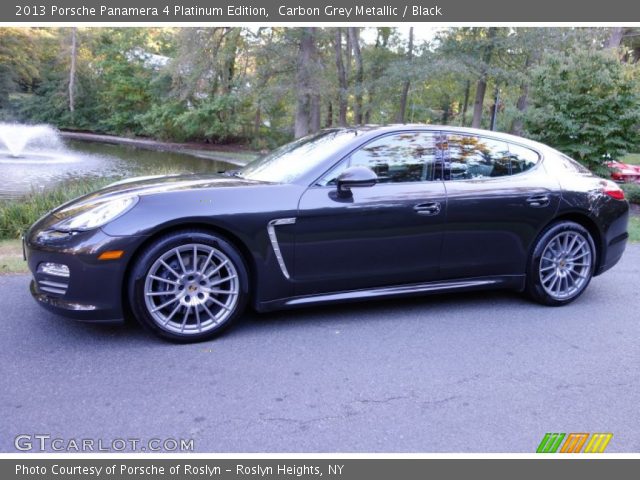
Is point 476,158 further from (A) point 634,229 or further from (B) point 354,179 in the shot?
(A) point 634,229

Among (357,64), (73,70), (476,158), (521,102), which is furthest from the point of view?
(73,70)

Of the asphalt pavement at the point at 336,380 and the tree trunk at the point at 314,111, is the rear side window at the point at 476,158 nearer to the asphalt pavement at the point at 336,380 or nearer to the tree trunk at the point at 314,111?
the asphalt pavement at the point at 336,380

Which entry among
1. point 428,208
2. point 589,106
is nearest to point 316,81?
point 589,106

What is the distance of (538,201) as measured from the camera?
435 cm

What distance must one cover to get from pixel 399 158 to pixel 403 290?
3.27 ft

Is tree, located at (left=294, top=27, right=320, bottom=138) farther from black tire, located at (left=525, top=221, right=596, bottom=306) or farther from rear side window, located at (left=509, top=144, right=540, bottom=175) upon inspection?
black tire, located at (left=525, top=221, right=596, bottom=306)

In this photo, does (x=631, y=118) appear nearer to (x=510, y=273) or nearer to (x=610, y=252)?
(x=610, y=252)

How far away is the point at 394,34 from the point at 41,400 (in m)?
29.2

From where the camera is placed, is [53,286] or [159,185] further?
[159,185]

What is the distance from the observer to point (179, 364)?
128 inches

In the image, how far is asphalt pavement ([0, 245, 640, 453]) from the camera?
2.59m

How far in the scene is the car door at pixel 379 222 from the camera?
12.2ft

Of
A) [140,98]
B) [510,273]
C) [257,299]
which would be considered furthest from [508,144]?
[140,98]

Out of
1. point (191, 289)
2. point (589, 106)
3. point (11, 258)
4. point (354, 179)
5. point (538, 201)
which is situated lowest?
point (11, 258)
